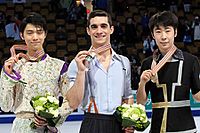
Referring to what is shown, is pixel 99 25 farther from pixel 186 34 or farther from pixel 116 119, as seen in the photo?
pixel 186 34

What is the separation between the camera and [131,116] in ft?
9.84

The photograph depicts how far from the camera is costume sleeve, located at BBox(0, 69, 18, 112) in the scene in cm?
319

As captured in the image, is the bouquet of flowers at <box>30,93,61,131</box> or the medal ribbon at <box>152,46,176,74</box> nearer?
the bouquet of flowers at <box>30,93,61,131</box>

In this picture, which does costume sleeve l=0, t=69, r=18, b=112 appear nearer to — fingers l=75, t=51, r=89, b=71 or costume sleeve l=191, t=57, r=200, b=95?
fingers l=75, t=51, r=89, b=71

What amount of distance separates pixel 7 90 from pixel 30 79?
0.16m

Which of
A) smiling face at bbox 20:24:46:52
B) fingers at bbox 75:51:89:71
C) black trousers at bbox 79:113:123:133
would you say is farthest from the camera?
smiling face at bbox 20:24:46:52

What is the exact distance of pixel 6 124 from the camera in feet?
19.9

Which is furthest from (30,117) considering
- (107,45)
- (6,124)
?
(6,124)

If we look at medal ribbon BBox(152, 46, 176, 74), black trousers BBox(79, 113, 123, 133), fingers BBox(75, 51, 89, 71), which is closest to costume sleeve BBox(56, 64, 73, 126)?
black trousers BBox(79, 113, 123, 133)

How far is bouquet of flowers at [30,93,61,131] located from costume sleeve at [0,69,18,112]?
179 millimetres

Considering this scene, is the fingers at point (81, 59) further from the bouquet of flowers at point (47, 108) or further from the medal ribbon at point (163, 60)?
the medal ribbon at point (163, 60)

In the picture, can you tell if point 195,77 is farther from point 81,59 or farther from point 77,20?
point 77,20

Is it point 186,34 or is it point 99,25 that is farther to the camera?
point 186,34

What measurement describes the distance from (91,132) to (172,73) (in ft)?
2.12
